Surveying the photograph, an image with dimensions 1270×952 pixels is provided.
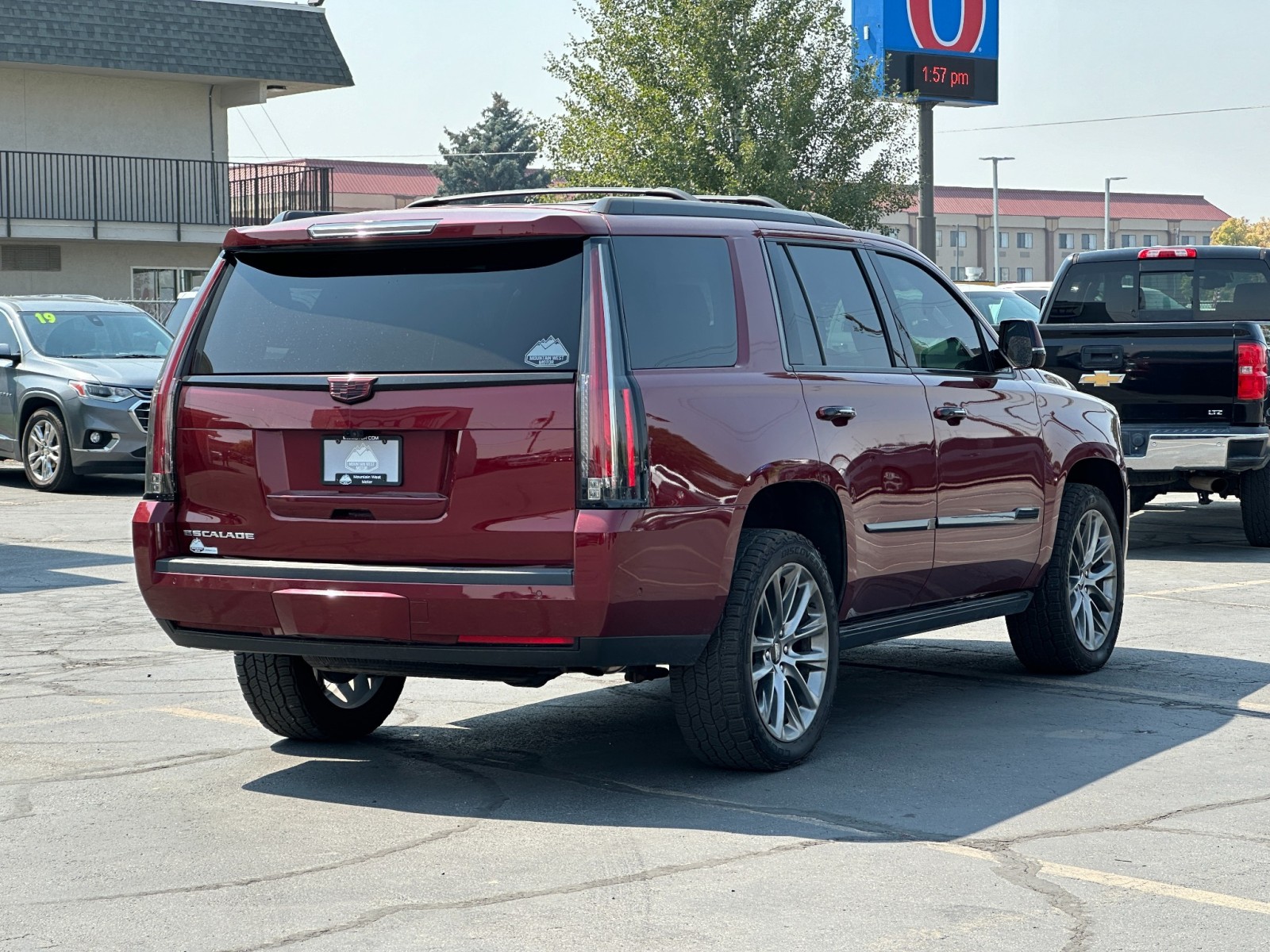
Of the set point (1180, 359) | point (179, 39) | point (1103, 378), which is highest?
point (179, 39)

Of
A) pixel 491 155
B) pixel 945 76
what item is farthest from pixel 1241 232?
pixel 945 76

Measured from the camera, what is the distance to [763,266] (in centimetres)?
662

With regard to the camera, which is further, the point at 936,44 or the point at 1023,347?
the point at 936,44

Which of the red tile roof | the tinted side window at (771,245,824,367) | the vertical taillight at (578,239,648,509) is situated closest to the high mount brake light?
the tinted side window at (771,245,824,367)

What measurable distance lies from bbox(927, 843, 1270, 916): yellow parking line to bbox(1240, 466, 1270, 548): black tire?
860 cm

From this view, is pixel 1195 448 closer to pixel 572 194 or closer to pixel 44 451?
pixel 572 194

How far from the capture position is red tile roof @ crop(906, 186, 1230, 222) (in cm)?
11656

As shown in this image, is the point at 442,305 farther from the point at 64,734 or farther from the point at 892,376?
the point at 64,734

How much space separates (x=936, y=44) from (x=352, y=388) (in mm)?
34852

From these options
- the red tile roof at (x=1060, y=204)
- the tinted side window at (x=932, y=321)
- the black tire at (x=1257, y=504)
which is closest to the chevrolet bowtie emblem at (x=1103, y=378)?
the black tire at (x=1257, y=504)

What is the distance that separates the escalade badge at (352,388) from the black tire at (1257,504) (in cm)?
888

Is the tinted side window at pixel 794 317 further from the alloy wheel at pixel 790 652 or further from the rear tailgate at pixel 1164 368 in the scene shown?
the rear tailgate at pixel 1164 368

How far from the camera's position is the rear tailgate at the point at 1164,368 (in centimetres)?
1264

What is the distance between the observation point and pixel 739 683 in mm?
6121
